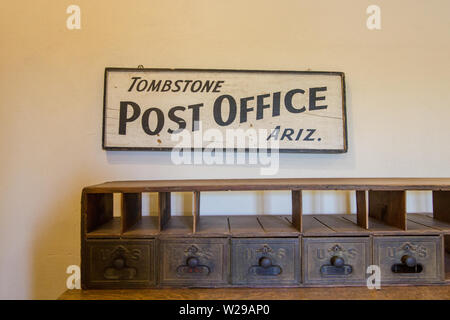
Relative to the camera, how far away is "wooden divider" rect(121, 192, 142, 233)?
1055 mm

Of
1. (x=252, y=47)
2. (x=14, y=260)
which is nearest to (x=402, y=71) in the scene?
(x=252, y=47)

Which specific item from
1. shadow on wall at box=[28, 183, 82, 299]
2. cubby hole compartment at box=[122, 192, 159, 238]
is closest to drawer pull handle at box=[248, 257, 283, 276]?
cubby hole compartment at box=[122, 192, 159, 238]

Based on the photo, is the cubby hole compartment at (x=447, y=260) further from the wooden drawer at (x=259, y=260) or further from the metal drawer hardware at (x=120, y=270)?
the metal drawer hardware at (x=120, y=270)

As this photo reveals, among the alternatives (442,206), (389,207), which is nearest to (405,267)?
(389,207)

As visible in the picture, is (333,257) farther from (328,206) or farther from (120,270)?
(120,270)

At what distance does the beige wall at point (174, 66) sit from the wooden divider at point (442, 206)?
258 millimetres

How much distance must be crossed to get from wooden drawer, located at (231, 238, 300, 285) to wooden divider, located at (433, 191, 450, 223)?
32.2 inches

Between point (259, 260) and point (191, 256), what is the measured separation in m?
0.30

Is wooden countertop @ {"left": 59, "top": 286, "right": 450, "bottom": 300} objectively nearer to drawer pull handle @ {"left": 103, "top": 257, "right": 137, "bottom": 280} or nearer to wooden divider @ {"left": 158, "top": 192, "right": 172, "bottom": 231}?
drawer pull handle @ {"left": 103, "top": 257, "right": 137, "bottom": 280}

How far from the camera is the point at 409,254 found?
40.9 inches

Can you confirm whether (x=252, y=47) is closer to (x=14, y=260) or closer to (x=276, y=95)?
(x=276, y=95)
